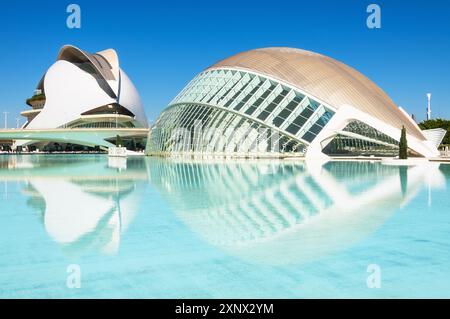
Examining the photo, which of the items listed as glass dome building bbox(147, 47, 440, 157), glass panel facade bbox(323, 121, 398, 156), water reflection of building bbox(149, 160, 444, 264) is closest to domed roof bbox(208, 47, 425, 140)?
glass dome building bbox(147, 47, 440, 157)

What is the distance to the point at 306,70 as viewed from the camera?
3800 centimetres

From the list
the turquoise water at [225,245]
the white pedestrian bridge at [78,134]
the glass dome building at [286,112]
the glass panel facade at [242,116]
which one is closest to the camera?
the turquoise water at [225,245]

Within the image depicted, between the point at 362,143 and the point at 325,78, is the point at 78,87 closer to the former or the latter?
the point at 325,78

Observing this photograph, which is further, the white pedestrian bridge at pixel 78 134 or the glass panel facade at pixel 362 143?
the white pedestrian bridge at pixel 78 134

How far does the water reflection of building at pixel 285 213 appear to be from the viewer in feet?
22.7

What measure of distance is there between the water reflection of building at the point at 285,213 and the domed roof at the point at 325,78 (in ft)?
64.4

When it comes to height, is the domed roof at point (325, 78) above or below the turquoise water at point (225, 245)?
above

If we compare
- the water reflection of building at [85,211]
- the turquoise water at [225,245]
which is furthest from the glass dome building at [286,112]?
the turquoise water at [225,245]

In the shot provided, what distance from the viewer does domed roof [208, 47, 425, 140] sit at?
3541 cm

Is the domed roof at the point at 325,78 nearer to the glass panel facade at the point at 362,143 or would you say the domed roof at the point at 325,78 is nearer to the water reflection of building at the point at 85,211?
the glass panel facade at the point at 362,143

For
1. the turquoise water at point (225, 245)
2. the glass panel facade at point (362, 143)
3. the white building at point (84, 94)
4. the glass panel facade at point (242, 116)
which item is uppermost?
the white building at point (84, 94)
